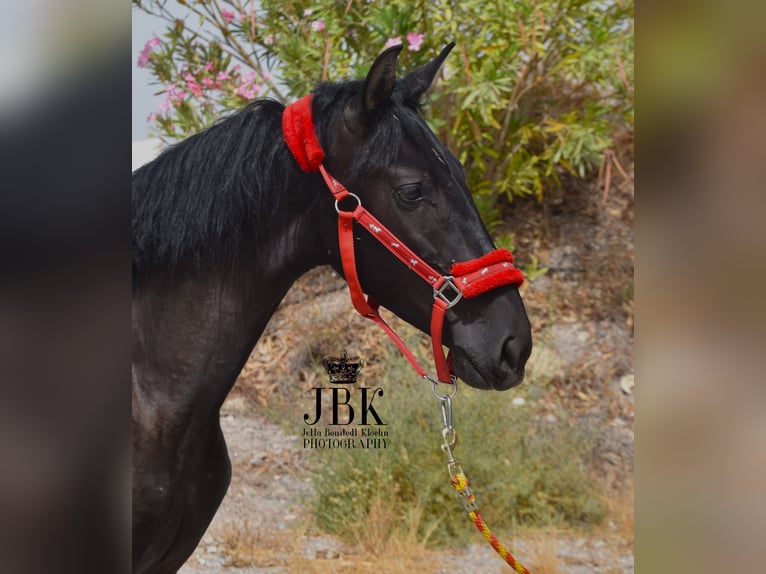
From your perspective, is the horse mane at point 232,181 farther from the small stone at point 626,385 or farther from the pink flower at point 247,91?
the small stone at point 626,385

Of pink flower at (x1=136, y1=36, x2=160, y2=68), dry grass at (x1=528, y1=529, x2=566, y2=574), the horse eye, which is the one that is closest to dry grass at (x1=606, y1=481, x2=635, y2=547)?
dry grass at (x1=528, y1=529, x2=566, y2=574)

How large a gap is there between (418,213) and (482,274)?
19 centimetres

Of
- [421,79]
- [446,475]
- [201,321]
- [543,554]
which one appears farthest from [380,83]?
[543,554]

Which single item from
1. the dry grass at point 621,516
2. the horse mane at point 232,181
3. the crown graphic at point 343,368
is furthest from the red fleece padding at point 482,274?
the dry grass at point 621,516

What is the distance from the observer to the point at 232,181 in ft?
4.83

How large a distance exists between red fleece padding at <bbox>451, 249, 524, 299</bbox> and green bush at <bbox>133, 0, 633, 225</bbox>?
1.30m

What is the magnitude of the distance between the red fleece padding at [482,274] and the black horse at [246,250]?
24 millimetres

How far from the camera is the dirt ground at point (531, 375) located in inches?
103
